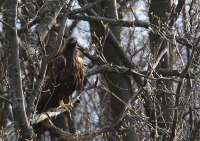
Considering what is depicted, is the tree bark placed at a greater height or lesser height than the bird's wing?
greater

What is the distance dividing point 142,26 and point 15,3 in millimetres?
4283

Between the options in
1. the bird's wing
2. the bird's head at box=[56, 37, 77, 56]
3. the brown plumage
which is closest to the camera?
the bird's wing

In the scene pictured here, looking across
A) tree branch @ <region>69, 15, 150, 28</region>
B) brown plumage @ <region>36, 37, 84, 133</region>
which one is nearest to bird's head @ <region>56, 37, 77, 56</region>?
brown plumage @ <region>36, 37, 84, 133</region>

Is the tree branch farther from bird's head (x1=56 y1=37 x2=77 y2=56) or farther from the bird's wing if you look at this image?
the bird's wing

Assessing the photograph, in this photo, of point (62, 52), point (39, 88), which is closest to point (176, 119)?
point (39, 88)

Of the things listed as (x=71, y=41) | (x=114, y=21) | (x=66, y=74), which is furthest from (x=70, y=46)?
(x=114, y=21)

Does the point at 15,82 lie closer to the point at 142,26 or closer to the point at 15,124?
the point at 15,124

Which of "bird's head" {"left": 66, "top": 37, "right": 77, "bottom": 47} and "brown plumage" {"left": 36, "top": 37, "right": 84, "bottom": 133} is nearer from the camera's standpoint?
"brown plumage" {"left": 36, "top": 37, "right": 84, "bottom": 133}

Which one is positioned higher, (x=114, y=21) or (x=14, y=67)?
(x=114, y=21)

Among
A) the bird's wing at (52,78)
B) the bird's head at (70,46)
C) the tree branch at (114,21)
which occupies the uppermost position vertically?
the tree branch at (114,21)

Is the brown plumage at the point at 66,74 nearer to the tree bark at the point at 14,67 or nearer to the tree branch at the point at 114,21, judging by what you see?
the tree branch at the point at 114,21

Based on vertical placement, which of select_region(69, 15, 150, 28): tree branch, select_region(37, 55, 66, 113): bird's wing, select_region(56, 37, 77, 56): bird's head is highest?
select_region(69, 15, 150, 28): tree branch

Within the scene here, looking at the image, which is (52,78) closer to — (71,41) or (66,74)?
(66,74)

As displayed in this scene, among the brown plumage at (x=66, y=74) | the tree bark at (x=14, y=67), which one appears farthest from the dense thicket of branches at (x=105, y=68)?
the brown plumage at (x=66, y=74)
